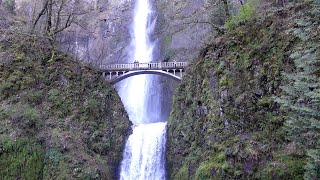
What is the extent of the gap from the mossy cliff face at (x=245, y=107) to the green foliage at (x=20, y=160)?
802 cm

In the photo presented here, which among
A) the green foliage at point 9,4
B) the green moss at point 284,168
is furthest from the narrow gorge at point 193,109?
the green foliage at point 9,4

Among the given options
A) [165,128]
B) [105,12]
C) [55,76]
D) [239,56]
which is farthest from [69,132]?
[105,12]

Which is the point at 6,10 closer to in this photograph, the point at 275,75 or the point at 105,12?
the point at 105,12

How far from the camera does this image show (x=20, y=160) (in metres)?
18.4

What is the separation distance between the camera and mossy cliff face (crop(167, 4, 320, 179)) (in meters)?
13.8

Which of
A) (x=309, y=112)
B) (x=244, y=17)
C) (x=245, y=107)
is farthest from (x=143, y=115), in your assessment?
(x=309, y=112)

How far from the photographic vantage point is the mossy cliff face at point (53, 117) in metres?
18.7

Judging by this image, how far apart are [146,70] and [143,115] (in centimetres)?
692

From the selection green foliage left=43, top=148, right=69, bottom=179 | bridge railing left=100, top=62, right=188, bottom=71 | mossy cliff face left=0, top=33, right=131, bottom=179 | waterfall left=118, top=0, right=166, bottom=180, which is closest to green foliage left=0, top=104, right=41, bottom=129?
mossy cliff face left=0, top=33, right=131, bottom=179

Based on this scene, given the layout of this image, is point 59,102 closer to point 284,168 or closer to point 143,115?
point 143,115

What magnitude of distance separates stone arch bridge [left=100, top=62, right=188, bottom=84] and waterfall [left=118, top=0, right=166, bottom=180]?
4.98m

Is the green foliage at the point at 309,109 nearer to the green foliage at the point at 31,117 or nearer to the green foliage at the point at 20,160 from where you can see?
the green foliage at the point at 20,160

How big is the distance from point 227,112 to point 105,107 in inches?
426

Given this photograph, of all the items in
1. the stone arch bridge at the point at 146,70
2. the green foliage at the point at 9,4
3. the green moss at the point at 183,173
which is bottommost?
the green moss at the point at 183,173
